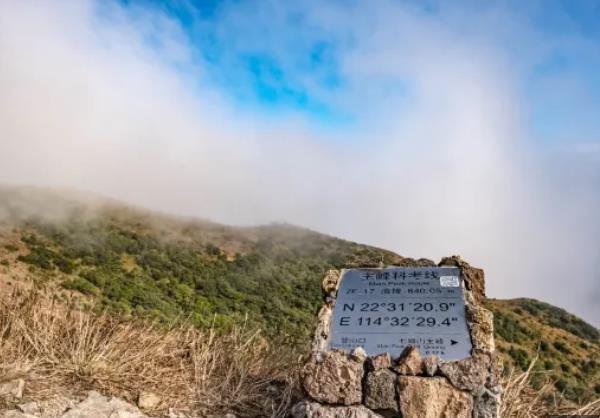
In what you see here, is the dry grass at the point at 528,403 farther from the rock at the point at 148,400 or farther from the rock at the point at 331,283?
the rock at the point at 148,400

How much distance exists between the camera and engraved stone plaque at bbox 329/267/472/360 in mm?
4617

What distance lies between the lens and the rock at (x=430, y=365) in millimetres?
4379

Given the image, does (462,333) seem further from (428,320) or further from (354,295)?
(354,295)

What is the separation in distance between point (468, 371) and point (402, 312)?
76 cm

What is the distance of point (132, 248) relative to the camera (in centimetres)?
3080

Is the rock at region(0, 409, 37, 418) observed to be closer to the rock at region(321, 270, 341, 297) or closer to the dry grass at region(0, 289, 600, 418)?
the dry grass at region(0, 289, 600, 418)

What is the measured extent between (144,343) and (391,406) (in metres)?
2.61

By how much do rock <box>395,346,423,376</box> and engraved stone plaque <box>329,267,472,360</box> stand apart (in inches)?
4.2

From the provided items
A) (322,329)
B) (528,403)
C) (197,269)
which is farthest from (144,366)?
(197,269)

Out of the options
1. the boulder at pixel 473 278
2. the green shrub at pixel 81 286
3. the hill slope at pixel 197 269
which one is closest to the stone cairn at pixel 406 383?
the boulder at pixel 473 278

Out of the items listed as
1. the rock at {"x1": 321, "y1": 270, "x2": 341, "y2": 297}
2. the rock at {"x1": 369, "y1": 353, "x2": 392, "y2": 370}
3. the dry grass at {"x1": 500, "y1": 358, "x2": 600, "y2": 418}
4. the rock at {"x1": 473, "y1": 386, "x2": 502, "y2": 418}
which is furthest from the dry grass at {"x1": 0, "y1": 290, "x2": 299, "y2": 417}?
the dry grass at {"x1": 500, "y1": 358, "x2": 600, "y2": 418}

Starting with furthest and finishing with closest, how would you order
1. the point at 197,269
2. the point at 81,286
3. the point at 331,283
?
the point at 197,269 < the point at 81,286 < the point at 331,283

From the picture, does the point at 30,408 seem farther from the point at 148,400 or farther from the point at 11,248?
the point at 11,248

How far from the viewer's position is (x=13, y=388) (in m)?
4.54
